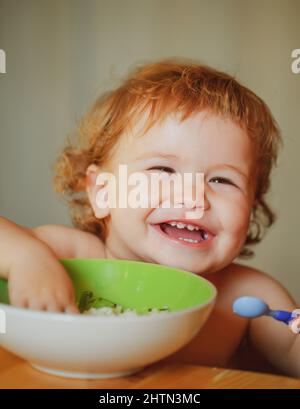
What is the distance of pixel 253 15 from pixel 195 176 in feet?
0.74

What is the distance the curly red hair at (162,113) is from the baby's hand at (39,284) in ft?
0.66

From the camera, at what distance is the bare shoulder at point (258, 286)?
0.74 meters

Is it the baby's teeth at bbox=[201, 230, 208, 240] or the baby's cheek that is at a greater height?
the baby's cheek

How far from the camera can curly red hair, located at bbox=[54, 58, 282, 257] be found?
67 cm

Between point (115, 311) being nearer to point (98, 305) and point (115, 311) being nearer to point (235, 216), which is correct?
point (98, 305)

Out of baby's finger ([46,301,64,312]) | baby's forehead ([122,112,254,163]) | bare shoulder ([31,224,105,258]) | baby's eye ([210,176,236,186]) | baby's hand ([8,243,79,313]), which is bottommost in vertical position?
bare shoulder ([31,224,105,258])

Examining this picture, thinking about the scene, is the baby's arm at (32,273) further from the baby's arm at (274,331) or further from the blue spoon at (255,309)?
the baby's arm at (274,331)

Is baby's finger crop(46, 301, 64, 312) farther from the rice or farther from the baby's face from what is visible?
the baby's face

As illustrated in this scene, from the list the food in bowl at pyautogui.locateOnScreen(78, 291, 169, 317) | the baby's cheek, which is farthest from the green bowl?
the baby's cheek

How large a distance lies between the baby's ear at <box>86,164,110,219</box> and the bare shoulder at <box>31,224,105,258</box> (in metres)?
0.04

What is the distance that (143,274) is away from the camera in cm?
65

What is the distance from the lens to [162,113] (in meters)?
0.66

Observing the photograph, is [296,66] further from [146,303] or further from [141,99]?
[146,303]
